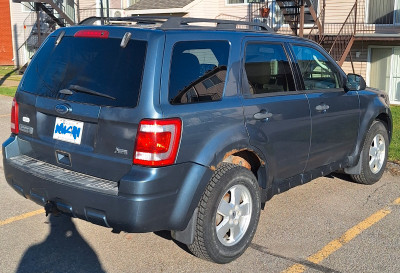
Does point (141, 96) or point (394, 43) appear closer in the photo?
point (141, 96)

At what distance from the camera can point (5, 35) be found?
88.0 ft

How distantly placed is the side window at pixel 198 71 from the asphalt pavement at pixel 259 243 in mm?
1367

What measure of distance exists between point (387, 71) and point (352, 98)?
8853mm

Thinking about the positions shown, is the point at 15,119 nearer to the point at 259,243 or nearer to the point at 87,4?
the point at 259,243

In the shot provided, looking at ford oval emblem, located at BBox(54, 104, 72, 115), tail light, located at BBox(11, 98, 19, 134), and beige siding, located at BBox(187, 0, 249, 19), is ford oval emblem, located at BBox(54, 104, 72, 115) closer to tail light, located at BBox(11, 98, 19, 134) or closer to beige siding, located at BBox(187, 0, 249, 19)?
tail light, located at BBox(11, 98, 19, 134)

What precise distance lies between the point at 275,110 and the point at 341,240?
1335 millimetres

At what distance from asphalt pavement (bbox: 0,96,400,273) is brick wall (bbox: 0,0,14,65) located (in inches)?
907

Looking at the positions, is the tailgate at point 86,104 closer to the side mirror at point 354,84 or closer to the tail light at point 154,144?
the tail light at point 154,144

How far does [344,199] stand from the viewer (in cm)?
575

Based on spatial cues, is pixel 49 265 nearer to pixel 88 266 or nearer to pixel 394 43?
pixel 88 266

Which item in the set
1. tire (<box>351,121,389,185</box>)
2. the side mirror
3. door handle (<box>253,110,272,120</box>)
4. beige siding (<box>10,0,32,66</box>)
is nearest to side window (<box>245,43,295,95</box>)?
door handle (<box>253,110,272,120</box>)

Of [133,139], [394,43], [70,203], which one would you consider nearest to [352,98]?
[133,139]

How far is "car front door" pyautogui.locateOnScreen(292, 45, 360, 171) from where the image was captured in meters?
5.00

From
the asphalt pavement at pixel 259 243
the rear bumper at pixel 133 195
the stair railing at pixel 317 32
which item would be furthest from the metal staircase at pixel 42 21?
the rear bumper at pixel 133 195
